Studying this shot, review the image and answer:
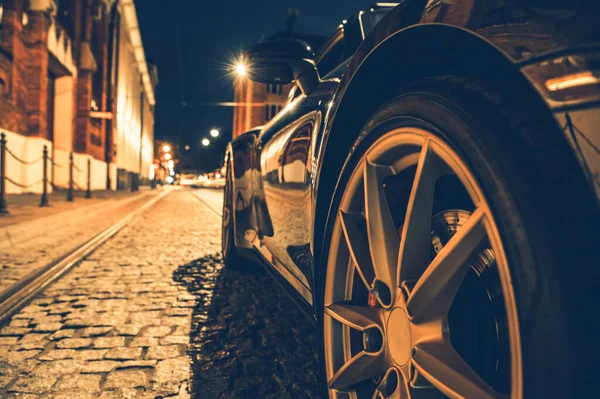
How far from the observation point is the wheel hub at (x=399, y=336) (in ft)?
3.65

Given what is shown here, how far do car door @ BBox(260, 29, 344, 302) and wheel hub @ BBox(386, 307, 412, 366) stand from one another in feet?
2.03

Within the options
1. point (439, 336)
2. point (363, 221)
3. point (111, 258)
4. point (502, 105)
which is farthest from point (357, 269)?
point (111, 258)

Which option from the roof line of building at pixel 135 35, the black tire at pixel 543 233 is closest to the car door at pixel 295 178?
the black tire at pixel 543 233

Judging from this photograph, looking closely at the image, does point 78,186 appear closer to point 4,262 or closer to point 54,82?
point 54,82

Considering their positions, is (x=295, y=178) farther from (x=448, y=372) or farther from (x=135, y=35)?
(x=135, y=35)

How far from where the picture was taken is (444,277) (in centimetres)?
103

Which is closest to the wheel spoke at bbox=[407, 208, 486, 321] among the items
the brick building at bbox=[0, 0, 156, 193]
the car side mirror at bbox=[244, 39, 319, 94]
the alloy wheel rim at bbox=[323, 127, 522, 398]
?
the alloy wheel rim at bbox=[323, 127, 522, 398]

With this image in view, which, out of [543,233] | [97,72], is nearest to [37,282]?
[543,233]

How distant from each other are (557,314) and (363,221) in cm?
78

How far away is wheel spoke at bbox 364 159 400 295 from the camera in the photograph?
1.28m

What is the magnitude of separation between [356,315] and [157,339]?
1536 mm

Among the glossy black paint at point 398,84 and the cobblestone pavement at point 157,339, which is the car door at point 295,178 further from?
the cobblestone pavement at point 157,339

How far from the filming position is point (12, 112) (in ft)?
48.3

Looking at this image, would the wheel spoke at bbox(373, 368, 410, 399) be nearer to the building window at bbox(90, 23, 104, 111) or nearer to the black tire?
the black tire
